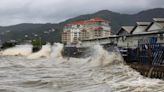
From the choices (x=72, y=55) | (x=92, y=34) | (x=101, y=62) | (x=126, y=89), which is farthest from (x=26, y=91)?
(x=92, y=34)

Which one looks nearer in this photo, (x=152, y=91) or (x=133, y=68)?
(x=152, y=91)

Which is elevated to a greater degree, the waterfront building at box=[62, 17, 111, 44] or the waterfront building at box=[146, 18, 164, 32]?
the waterfront building at box=[146, 18, 164, 32]

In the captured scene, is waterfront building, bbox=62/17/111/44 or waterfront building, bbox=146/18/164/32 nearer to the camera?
waterfront building, bbox=146/18/164/32

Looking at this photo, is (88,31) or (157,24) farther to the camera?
(88,31)

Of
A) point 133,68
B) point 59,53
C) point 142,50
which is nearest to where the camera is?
point 133,68

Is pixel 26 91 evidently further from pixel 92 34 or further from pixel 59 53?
pixel 92 34

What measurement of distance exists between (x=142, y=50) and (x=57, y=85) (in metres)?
20.2

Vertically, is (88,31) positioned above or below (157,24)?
below

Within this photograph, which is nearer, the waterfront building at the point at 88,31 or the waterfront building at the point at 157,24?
the waterfront building at the point at 157,24

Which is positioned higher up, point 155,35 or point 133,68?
point 155,35

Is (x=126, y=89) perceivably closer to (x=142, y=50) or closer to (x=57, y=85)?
(x=57, y=85)

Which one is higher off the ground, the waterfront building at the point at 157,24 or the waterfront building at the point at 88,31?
the waterfront building at the point at 157,24

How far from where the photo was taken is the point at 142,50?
44.9 m

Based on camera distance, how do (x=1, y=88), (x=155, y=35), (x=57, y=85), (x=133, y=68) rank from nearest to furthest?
(x=1, y=88) < (x=57, y=85) < (x=133, y=68) < (x=155, y=35)
